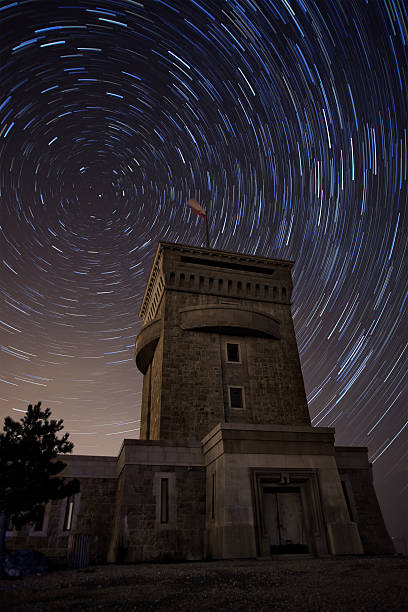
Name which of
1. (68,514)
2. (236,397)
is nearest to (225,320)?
(236,397)

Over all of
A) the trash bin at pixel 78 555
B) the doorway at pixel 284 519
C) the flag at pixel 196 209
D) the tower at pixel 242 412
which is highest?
the flag at pixel 196 209

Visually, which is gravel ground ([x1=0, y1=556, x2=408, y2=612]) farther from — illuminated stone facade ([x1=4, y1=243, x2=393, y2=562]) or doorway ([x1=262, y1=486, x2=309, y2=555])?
doorway ([x1=262, y1=486, x2=309, y2=555])

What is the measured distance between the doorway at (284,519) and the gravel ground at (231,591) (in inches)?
256

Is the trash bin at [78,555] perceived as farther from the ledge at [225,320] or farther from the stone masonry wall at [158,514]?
the ledge at [225,320]

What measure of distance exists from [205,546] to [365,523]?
8.70 meters

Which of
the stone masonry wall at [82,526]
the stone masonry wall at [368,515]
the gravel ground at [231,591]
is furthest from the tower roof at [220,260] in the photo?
the gravel ground at [231,591]

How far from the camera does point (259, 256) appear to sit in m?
35.3

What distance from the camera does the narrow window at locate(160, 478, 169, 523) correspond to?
19.7 meters

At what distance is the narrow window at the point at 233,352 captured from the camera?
98.4 ft

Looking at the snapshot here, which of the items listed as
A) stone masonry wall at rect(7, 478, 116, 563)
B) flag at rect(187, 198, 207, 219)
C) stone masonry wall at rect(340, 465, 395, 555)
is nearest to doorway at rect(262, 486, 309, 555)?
stone masonry wall at rect(340, 465, 395, 555)

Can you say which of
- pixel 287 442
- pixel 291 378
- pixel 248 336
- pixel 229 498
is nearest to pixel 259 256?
pixel 248 336

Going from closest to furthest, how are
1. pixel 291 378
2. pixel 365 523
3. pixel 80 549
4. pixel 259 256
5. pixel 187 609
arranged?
pixel 187 609, pixel 80 549, pixel 365 523, pixel 291 378, pixel 259 256

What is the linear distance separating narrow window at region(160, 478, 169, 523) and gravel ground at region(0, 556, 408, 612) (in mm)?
8919

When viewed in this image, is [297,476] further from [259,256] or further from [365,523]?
[259,256]
